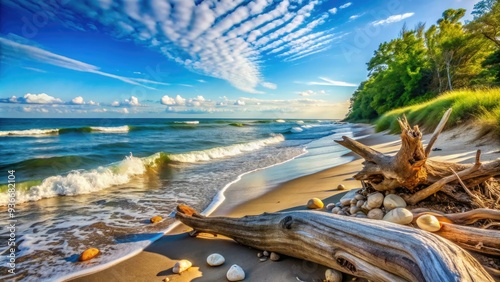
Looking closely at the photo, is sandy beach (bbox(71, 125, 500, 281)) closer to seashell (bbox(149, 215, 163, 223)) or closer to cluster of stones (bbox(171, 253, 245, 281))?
cluster of stones (bbox(171, 253, 245, 281))

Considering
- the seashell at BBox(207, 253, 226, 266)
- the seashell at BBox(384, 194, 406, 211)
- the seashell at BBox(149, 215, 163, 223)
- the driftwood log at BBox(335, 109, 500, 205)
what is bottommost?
the seashell at BBox(149, 215, 163, 223)

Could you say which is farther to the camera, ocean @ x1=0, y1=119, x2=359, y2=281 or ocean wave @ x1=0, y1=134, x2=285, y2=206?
ocean wave @ x1=0, y1=134, x2=285, y2=206

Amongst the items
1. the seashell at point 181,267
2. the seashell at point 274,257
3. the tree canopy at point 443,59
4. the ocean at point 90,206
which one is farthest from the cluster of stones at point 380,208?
the tree canopy at point 443,59

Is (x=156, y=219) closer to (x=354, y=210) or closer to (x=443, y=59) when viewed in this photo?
(x=354, y=210)

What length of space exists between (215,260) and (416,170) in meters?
2.46

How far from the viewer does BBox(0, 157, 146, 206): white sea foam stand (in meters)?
6.21

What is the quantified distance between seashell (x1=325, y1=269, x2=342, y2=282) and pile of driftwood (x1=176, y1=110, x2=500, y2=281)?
2.0 inches

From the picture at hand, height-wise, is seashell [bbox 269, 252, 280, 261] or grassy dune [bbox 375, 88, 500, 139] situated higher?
grassy dune [bbox 375, 88, 500, 139]

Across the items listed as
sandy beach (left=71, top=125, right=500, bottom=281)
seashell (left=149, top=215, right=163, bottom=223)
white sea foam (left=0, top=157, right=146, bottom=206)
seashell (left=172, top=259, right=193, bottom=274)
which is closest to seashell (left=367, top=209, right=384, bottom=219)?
sandy beach (left=71, top=125, right=500, bottom=281)

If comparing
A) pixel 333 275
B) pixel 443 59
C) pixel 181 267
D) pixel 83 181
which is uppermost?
pixel 443 59

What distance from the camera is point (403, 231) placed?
5.81 ft

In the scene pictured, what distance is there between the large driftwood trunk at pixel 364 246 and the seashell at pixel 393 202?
872 millimetres

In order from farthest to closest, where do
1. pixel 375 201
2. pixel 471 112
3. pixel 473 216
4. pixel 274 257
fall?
pixel 471 112 < pixel 375 201 < pixel 274 257 < pixel 473 216

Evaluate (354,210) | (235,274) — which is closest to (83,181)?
(235,274)
